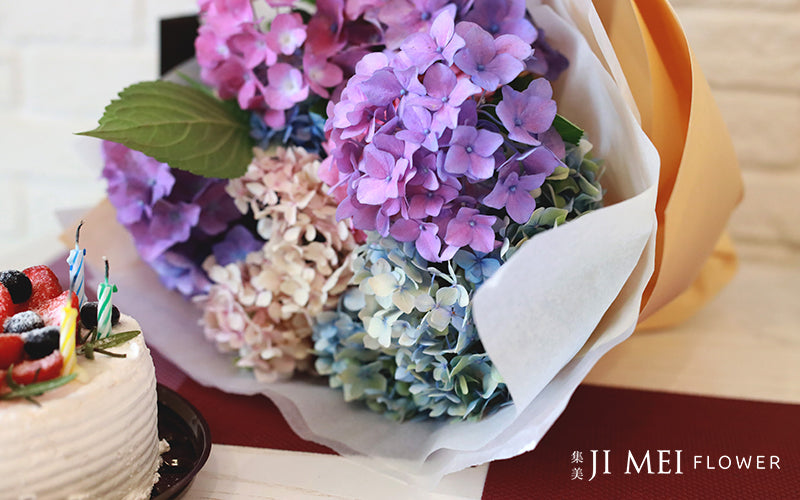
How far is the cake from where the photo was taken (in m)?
0.41

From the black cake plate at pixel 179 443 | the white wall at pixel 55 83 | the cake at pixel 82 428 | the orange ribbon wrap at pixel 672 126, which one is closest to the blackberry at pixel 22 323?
the cake at pixel 82 428

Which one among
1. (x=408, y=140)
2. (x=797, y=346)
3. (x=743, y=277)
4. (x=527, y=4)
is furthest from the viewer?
(x=743, y=277)

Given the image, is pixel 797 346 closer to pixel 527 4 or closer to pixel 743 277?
pixel 743 277

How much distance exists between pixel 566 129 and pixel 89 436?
1.32 ft

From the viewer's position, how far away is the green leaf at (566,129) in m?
0.56

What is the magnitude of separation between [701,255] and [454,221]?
1.08 ft

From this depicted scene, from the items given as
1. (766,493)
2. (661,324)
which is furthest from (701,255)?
(766,493)

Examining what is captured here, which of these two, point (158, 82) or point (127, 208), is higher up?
point (158, 82)

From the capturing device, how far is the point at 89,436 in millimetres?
435

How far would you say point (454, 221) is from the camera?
1.70ft

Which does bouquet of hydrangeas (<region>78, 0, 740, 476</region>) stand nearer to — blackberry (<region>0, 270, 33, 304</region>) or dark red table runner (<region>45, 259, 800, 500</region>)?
dark red table runner (<region>45, 259, 800, 500</region>)

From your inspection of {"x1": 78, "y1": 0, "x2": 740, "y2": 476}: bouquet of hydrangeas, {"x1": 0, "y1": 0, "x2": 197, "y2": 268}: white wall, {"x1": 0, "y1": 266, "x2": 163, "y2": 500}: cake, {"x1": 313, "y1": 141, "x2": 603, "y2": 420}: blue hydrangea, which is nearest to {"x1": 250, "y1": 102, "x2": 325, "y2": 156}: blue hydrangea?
{"x1": 78, "y1": 0, "x2": 740, "y2": 476}: bouquet of hydrangeas

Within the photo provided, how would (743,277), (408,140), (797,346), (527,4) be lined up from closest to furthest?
(408,140) → (527,4) → (797,346) → (743,277)

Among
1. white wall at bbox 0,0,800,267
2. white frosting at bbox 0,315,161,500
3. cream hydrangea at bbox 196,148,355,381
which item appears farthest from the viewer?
white wall at bbox 0,0,800,267
